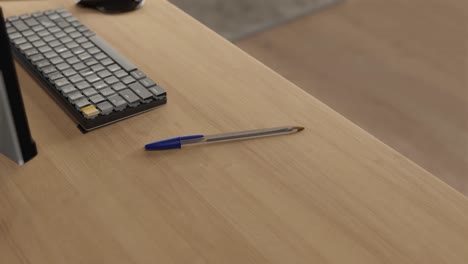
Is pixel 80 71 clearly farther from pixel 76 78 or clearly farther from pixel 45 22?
pixel 45 22

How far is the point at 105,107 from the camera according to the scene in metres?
0.86

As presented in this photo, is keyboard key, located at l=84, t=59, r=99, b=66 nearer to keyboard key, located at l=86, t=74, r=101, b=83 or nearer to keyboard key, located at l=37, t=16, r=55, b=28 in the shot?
keyboard key, located at l=86, t=74, r=101, b=83

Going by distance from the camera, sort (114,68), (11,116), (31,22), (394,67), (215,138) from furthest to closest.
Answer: (394,67) < (31,22) < (114,68) < (215,138) < (11,116)

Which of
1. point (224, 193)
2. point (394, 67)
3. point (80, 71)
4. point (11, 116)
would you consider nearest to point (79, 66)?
point (80, 71)

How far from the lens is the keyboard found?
87cm

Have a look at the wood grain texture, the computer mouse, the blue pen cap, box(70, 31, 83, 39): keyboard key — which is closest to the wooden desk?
the blue pen cap

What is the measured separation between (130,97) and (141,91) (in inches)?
0.9

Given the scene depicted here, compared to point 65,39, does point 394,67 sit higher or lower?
lower

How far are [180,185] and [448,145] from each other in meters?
1.45

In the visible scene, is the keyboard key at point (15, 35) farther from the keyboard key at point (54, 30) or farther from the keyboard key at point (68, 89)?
the keyboard key at point (68, 89)

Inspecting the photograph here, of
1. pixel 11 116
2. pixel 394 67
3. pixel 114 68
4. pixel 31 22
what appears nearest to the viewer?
pixel 11 116

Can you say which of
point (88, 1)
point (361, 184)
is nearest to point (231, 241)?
point (361, 184)

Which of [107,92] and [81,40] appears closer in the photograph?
[107,92]

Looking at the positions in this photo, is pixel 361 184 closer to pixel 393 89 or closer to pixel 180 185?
pixel 180 185
